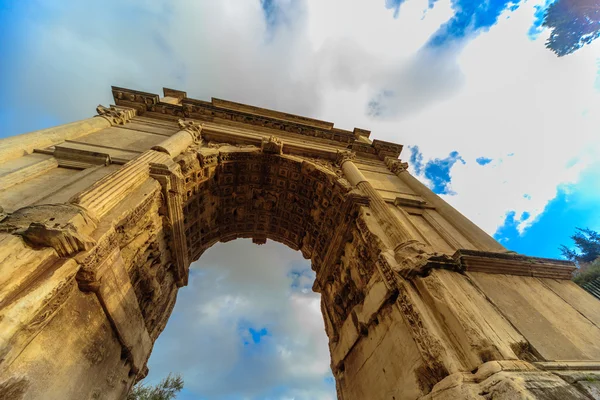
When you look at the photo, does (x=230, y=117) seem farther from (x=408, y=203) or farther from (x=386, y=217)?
(x=408, y=203)

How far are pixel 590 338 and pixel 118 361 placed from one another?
8.33 m

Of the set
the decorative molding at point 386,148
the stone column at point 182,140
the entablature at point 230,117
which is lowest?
the stone column at point 182,140

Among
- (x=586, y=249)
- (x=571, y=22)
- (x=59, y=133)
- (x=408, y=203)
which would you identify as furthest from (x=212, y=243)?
(x=586, y=249)

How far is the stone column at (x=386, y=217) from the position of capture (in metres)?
5.06

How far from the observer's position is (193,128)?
27.3 ft

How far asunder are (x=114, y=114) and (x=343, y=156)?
27.4 feet

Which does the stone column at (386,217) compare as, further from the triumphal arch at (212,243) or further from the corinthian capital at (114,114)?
the corinthian capital at (114,114)

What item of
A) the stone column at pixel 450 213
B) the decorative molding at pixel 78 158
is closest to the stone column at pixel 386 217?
the stone column at pixel 450 213

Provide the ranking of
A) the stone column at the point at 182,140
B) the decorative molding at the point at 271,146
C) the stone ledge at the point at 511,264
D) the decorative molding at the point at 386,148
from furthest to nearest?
1. the decorative molding at the point at 386,148
2. the decorative molding at the point at 271,146
3. the stone column at the point at 182,140
4. the stone ledge at the point at 511,264

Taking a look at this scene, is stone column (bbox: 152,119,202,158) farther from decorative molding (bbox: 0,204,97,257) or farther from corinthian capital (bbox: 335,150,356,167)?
corinthian capital (bbox: 335,150,356,167)

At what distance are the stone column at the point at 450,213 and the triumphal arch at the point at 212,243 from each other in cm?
5

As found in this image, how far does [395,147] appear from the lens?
36.4 feet

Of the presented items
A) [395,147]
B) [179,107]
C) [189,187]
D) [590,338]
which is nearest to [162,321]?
[189,187]

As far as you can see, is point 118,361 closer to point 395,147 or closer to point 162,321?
point 162,321
